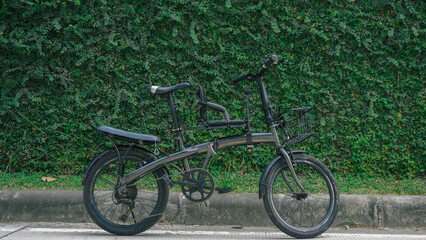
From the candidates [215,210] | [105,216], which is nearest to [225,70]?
[215,210]

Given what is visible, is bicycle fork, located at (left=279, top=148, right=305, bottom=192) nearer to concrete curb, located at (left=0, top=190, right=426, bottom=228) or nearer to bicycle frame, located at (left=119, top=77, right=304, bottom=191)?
bicycle frame, located at (left=119, top=77, right=304, bottom=191)

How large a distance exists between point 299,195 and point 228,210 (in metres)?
0.75

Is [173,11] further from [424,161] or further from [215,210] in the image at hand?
[424,161]

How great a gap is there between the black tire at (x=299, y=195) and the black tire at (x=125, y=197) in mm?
914

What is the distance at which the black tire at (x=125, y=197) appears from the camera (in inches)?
169

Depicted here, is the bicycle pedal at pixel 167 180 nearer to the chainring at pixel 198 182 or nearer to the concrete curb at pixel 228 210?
the chainring at pixel 198 182

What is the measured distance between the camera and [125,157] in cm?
432

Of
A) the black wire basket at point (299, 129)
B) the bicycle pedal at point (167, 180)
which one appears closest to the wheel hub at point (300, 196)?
the black wire basket at point (299, 129)

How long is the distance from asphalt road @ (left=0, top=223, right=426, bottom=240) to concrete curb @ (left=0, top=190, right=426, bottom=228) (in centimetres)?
9

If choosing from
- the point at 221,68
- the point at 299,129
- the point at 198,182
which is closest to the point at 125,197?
the point at 198,182

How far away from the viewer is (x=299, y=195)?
429cm

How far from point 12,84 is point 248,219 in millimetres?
3238

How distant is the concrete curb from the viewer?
15.4ft

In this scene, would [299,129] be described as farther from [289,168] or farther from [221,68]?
[221,68]
